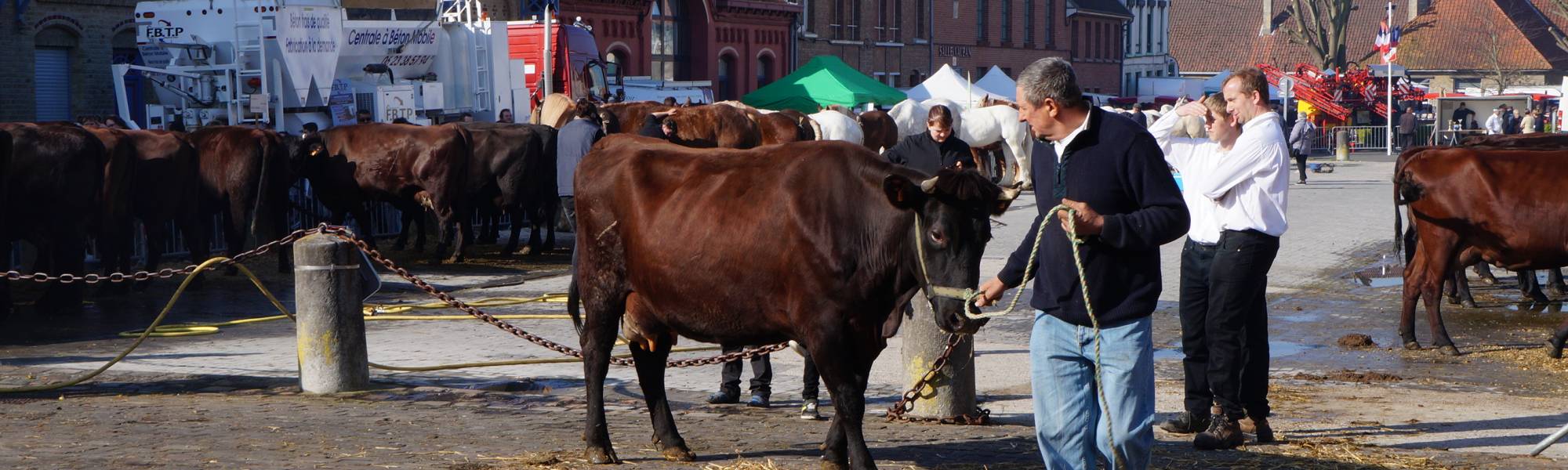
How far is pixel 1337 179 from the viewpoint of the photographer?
3497 cm

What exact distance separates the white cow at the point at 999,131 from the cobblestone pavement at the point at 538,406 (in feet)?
51.7

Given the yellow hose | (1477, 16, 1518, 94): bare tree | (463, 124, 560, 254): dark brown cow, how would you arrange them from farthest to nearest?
1. (1477, 16, 1518, 94): bare tree
2. (463, 124, 560, 254): dark brown cow
3. the yellow hose

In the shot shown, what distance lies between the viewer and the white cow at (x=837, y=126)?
2552 centimetres

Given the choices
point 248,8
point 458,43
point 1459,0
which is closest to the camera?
point 248,8

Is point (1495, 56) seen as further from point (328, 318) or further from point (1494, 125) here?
point (328, 318)

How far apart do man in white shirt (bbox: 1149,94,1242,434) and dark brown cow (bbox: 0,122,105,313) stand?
943 cm

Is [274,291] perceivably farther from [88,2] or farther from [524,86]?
[88,2]

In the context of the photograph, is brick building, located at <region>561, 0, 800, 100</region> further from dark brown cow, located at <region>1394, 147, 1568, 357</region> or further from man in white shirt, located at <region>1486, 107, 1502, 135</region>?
dark brown cow, located at <region>1394, 147, 1568, 357</region>

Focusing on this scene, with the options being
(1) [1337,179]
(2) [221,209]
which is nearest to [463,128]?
(2) [221,209]

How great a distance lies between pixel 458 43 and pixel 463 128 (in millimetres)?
7933

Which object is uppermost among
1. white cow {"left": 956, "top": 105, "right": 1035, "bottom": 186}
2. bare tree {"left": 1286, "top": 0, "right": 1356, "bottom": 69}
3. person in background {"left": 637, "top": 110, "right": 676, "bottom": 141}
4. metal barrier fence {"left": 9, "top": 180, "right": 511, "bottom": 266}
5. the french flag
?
bare tree {"left": 1286, "top": 0, "right": 1356, "bottom": 69}

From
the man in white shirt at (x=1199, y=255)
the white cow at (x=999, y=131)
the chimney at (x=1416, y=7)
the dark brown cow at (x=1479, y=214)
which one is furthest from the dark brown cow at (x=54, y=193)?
the chimney at (x=1416, y=7)

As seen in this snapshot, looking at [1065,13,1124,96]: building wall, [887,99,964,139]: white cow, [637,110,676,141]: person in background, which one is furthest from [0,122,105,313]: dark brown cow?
[1065,13,1124,96]: building wall

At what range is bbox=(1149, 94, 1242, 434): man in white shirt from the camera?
25.4 feet
